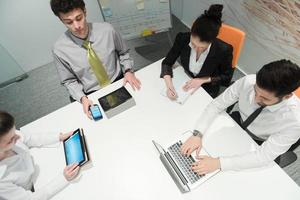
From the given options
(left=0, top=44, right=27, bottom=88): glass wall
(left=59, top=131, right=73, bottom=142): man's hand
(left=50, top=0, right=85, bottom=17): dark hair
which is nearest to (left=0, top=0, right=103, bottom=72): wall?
(left=0, top=44, right=27, bottom=88): glass wall

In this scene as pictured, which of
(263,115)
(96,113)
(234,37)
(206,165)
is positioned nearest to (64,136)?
(96,113)

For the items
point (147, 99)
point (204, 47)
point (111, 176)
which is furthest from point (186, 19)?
point (111, 176)

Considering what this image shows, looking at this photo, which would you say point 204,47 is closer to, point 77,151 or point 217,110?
point 217,110

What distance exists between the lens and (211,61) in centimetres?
158

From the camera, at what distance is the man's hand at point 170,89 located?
1.46 metres

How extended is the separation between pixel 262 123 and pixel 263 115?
6 cm

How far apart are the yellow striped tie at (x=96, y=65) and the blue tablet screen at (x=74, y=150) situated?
58 cm

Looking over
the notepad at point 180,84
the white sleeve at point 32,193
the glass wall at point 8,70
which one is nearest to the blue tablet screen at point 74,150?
the white sleeve at point 32,193

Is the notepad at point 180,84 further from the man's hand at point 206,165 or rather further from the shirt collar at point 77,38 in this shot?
the shirt collar at point 77,38

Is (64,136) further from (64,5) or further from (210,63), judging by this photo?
(210,63)

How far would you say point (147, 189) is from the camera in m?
1.16

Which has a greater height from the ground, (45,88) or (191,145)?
(191,145)

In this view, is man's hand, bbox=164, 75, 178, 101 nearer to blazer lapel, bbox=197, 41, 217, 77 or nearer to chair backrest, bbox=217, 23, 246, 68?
blazer lapel, bbox=197, 41, 217, 77

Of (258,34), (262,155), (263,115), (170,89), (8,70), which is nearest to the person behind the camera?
(262,155)
